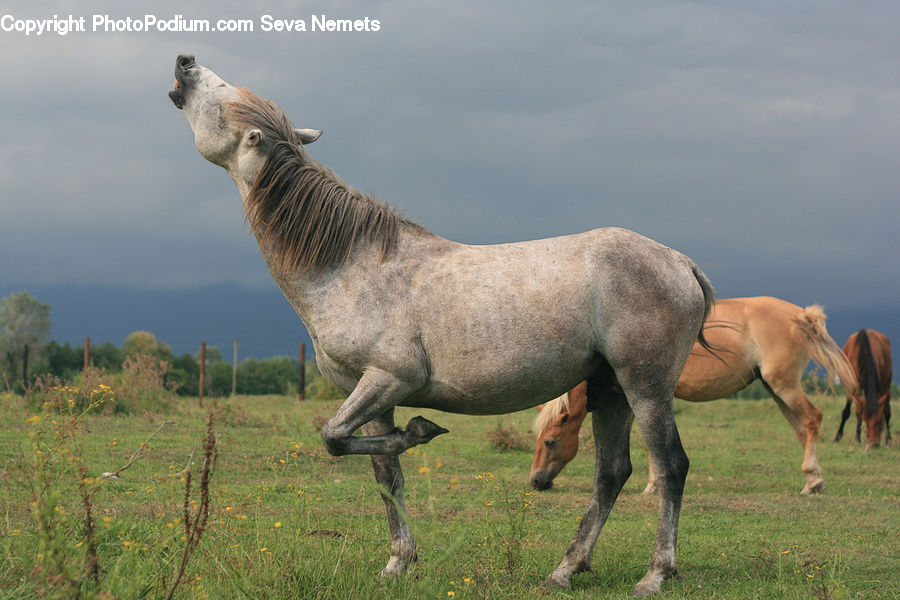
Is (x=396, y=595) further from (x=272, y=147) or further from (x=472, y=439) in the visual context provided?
(x=472, y=439)

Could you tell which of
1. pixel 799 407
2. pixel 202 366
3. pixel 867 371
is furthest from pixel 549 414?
pixel 202 366

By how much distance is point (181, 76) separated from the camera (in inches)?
189

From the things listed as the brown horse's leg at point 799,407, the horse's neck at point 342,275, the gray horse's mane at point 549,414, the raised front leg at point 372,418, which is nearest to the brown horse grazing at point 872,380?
the brown horse's leg at point 799,407

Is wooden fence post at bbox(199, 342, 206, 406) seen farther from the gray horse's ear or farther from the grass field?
the gray horse's ear

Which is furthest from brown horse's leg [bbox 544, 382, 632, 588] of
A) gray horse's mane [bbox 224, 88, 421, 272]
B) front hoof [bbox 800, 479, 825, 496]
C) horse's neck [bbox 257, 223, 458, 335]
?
front hoof [bbox 800, 479, 825, 496]

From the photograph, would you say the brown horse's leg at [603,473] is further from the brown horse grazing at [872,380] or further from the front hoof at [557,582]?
the brown horse grazing at [872,380]

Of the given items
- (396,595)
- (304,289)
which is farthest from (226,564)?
(304,289)

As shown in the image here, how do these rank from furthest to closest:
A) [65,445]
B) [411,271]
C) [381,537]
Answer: [381,537] → [411,271] → [65,445]

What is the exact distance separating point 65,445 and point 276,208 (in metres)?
1.77

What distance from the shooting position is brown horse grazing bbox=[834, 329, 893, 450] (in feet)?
43.7

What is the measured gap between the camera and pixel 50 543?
2.89 meters

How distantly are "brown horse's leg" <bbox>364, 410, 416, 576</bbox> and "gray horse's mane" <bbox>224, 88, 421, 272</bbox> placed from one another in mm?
1013

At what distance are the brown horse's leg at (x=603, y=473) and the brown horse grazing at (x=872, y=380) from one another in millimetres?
9437

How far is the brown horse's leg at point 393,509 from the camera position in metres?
4.62
